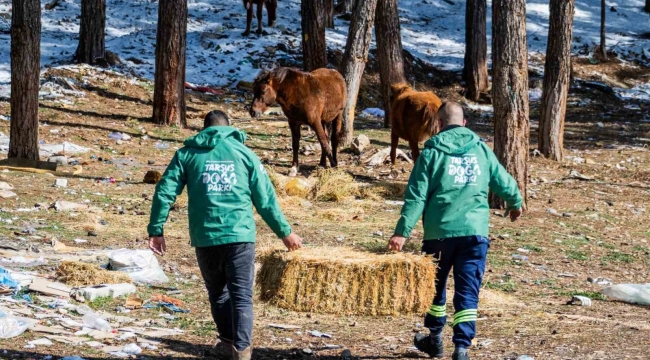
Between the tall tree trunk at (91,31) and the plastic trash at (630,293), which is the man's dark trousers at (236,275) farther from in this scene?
the tall tree trunk at (91,31)

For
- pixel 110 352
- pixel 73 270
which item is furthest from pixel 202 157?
pixel 73 270

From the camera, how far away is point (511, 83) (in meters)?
12.8

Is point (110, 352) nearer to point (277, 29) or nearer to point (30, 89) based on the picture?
point (30, 89)

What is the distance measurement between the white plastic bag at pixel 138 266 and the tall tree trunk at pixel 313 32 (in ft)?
40.0

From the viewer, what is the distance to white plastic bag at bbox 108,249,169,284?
8684 mm

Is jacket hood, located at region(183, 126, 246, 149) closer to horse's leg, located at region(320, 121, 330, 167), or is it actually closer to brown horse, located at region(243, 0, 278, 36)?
horse's leg, located at region(320, 121, 330, 167)

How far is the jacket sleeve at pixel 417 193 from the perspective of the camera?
6.48 m

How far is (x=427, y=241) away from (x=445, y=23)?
103 feet

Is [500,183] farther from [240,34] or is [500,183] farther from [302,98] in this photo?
[240,34]

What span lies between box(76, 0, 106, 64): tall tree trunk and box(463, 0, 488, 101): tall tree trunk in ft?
32.9

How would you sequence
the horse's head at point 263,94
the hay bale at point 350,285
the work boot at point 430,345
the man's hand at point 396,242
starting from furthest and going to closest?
1. the horse's head at point 263,94
2. the hay bale at point 350,285
3. the work boot at point 430,345
4. the man's hand at point 396,242

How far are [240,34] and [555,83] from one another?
41.7 ft

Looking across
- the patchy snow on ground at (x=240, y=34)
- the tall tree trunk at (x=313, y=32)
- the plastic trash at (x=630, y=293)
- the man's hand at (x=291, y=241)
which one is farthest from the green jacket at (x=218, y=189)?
the patchy snow on ground at (x=240, y=34)

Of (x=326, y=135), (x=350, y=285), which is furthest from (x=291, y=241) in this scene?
(x=326, y=135)
